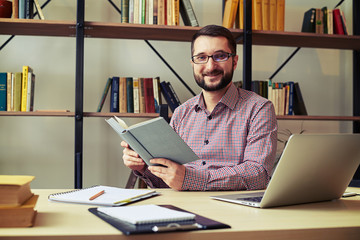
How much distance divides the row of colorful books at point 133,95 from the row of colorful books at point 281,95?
1.88ft

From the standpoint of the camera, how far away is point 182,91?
2793 mm

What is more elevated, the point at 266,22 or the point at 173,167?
the point at 266,22

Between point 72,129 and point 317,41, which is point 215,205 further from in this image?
point 317,41

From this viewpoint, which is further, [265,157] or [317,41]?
[317,41]

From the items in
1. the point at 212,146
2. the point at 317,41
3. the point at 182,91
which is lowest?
the point at 212,146

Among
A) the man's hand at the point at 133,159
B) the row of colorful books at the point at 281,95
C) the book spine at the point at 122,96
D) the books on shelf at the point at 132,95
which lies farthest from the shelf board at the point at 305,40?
the man's hand at the point at 133,159

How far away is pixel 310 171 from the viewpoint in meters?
0.95

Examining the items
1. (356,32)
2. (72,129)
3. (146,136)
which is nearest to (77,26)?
(72,129)

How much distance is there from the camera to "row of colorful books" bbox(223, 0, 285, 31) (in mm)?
2490

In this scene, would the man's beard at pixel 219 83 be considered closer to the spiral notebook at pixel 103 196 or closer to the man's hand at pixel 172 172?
the man's hand at pixel 172 172

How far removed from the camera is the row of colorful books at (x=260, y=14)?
8.17 ft

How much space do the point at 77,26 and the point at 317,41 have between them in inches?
63.6

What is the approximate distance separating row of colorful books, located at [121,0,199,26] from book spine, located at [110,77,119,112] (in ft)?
1.26

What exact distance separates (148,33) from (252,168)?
140cm
